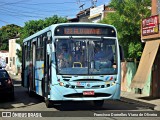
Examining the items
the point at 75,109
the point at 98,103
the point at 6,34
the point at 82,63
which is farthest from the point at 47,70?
the point at 6,34

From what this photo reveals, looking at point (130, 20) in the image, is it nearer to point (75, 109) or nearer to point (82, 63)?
point (75, 109)

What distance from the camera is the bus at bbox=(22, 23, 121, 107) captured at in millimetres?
13570

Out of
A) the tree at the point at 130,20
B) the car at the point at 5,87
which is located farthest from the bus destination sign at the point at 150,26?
the car at the point at 5,87

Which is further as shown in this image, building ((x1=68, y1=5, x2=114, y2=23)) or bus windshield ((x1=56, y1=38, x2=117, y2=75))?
building ((x1=68, y1=5, x2=114, y2=23))

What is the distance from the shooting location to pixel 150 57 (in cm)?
1909

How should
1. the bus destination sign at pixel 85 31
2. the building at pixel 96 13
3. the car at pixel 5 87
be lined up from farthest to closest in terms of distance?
the building at pixel 96 13, the car at pixel 5 87, the bus destination sign at pixel 85 31

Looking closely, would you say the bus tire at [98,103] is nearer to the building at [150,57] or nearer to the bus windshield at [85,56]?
the bus windshield at [85,56]

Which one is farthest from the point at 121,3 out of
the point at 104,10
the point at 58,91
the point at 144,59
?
the point at 104,10

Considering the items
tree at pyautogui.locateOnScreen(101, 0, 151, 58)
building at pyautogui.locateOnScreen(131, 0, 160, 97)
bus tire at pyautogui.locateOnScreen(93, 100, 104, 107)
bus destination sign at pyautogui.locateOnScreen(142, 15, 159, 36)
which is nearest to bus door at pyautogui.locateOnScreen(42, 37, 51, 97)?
bus tire at pyautogui.locateOnScreen(93, 100, 104, 107)

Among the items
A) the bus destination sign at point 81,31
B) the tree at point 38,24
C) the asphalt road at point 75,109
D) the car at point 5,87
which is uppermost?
the tree at point 38,24

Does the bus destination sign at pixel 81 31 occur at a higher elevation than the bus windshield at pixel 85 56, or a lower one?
higher

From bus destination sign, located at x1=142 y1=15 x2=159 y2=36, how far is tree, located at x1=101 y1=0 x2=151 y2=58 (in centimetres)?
155

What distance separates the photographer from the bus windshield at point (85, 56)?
1365 centimetres

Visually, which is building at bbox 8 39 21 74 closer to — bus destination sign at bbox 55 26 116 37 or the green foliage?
the green foliage
